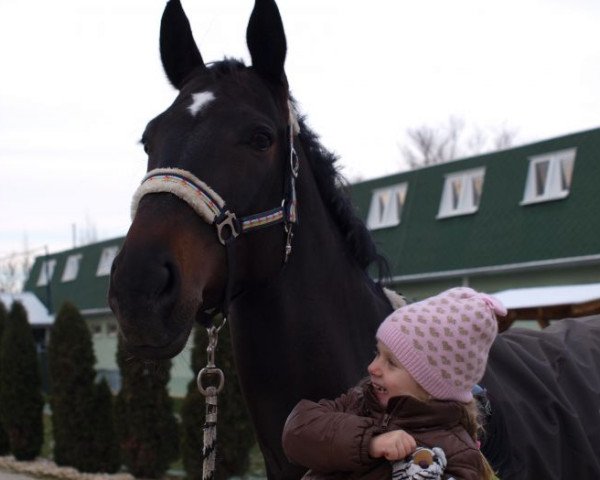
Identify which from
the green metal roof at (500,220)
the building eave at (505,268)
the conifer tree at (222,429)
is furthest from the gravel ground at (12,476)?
the building eave at (505,268)

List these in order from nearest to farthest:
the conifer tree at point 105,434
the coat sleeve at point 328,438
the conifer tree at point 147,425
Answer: the coat sleeve at point 328,438 → the conifer tree at point 147,425 → the conifer tree at point 105,434

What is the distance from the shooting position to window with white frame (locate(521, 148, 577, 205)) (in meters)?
18.8

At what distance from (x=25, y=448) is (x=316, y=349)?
517 inches

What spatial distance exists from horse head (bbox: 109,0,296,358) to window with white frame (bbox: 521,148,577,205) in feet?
54.5

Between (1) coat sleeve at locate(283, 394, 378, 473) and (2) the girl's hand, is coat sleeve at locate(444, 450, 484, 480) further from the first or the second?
(1) coat sleeve at locate(283, 394, 378, 473)

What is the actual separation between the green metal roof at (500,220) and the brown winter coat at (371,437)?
14.9 m

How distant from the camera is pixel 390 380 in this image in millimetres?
2318

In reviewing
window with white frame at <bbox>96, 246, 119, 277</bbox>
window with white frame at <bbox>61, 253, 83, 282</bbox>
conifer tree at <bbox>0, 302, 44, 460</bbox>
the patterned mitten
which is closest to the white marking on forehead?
the patterned mitten

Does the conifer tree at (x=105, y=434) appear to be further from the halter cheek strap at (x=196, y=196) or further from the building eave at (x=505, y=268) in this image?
the halter cheek strap at (x=196, y=196)

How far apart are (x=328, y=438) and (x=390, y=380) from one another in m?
0.23

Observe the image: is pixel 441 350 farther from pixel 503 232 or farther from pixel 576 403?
pixel 503 232

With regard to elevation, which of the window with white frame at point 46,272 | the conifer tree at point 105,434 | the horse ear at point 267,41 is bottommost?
the window with white frame at point 46,272

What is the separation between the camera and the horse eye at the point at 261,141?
2.75 metres

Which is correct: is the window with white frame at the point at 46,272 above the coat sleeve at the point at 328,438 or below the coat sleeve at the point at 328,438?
below
